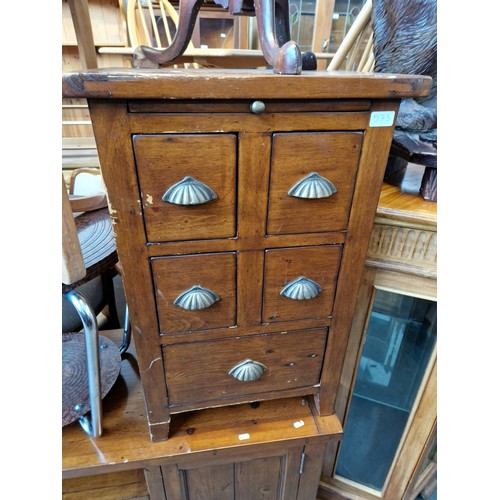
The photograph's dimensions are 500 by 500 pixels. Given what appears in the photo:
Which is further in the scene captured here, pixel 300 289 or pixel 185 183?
pixel 300 289

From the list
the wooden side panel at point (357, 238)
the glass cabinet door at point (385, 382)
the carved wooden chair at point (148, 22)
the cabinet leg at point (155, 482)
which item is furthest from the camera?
the carved wooden chair at point (148, 22)

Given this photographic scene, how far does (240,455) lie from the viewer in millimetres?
749

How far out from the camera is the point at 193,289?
0.55m

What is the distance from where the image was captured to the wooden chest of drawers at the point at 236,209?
1.40 feet

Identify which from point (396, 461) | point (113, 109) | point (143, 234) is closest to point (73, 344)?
point (143, 234)

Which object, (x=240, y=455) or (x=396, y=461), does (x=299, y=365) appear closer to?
(x=240, y=455)

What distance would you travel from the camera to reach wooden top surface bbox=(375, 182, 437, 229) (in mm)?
650

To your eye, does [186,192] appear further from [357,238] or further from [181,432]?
[181,432]

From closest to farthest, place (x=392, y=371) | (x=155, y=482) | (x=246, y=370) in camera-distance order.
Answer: (x=246, y=370)
(x=155, y=482)
(x=392, y=371)

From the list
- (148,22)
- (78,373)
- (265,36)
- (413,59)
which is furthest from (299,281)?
(148,22)

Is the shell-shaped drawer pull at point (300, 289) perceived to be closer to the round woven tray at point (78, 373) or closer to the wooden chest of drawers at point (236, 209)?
the wooden chest of drawers at point (236, 209)

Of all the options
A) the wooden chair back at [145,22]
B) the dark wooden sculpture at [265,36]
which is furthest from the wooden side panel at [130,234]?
the wooden chair back at [145,22]

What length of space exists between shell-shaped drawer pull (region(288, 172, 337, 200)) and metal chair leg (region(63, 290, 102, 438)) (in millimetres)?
400

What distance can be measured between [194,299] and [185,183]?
0.19 meters
